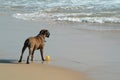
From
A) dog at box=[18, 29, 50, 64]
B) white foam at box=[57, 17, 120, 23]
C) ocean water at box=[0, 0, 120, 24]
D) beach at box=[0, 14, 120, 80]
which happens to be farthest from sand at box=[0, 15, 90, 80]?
ocean water at box=[0, 0, 120, 24]

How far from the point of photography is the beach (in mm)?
8023

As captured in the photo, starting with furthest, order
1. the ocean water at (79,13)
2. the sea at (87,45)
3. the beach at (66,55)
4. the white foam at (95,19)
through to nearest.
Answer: the ocean water at (79,13), the white foam at (95,19), the sea at (87,45), the beach at (66,55)

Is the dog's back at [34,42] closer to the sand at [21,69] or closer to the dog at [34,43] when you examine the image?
the dog at [34,43]

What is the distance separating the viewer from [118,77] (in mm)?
7789

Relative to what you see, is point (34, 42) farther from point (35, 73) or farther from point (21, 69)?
point (35, 73)

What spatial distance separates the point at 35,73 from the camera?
8.02m

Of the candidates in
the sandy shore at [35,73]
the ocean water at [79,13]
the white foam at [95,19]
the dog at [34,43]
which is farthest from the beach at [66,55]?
the ocean water at [79,13]

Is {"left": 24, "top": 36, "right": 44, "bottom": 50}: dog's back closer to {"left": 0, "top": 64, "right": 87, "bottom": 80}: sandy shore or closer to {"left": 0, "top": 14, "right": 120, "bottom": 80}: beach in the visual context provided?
{"left": 0, "top": 14, "right": 120, "bottom": 80}: beach

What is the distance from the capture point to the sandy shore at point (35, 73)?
766 cm

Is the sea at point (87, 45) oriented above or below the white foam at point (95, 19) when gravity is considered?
below

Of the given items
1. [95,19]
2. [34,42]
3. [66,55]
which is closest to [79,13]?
[95,19]

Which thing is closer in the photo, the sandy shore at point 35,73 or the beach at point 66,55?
the sandy shore at point 35,73

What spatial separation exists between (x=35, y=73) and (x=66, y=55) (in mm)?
1994

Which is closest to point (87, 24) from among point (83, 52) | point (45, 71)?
point (83, 52)
